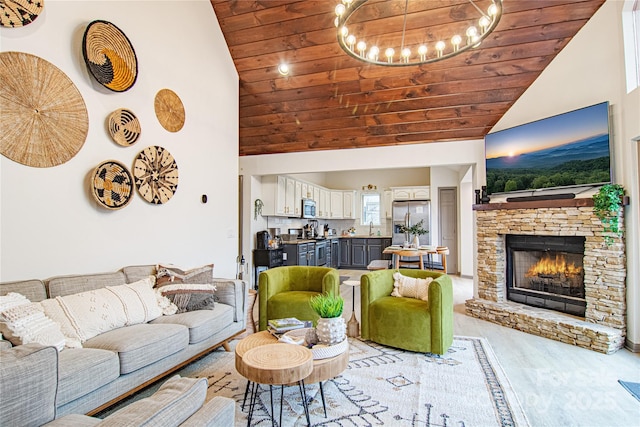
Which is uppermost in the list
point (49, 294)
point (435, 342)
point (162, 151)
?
point (162, 151)

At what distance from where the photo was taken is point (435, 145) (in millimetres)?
5355

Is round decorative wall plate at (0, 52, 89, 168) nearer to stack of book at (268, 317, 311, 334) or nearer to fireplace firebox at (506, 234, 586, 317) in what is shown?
stack of book at (268, 317, 311, 334)

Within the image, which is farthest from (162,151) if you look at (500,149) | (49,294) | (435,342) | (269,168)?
(500,149)

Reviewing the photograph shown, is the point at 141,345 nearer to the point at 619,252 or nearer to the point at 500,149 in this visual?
the point at 619,252

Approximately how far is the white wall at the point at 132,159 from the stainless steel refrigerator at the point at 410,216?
15.7 feet

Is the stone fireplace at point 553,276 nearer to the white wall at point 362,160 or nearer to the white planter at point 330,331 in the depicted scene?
the white wall at point 362,160

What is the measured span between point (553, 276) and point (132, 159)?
16.3ft

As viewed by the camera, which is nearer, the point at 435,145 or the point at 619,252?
the point at 619,252

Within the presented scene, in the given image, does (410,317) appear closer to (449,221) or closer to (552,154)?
(552,154)

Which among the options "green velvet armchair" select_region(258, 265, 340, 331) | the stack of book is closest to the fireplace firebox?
"green velvet armchair" select_region(258, 265, 340, 331)

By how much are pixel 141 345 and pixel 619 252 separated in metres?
4.33

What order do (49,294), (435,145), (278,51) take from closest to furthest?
1. (49,294)
2. (278,51)
3. (435,145)

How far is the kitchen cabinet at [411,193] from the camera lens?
864 cm

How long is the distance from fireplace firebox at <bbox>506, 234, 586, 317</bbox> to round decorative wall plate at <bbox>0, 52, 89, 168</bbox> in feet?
16.6
